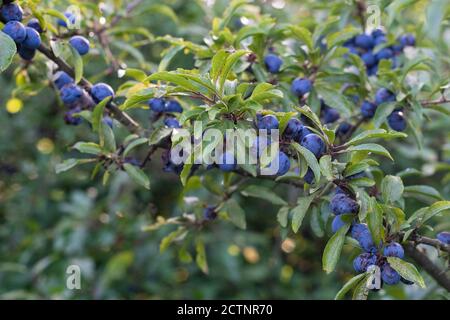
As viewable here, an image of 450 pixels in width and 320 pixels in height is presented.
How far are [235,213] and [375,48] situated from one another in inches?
27.8

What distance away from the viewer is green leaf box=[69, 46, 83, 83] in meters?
1.69

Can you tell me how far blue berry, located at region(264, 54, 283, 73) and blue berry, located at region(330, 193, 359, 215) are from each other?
487mm

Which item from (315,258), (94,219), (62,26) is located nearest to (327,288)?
(315,258)

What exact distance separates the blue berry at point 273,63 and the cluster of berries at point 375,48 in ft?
1.30

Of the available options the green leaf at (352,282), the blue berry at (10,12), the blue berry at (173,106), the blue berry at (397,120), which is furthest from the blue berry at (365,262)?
the blue berry at (10,12)

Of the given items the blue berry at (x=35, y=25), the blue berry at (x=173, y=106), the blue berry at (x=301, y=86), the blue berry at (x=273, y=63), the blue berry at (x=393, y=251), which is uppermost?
the blue berry at (x=35, y=25)

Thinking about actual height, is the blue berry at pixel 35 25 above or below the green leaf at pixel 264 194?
above

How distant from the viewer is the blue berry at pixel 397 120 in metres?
1.85

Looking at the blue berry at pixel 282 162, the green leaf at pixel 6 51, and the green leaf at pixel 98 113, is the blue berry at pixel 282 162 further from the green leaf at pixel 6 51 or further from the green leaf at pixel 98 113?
the green leaf at pixel 6 51

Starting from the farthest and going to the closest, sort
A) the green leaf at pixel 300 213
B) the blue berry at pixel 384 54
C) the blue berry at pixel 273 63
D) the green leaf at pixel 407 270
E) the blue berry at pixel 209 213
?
1. the blue berry at pixel 384 54
2. the blue berry at pixel 209 213
3. the blue berry at pixel 273 63
4. the green leaf at pixel 300 213
5. the green leaf at pixel 407 270

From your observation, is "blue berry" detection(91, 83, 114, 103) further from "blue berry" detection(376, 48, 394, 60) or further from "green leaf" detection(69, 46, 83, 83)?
"blue berry" detection(376, 48, 394, 60)

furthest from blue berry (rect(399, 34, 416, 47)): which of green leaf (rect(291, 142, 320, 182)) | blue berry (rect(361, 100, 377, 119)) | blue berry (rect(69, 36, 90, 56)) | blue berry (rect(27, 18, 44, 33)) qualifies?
blue berry (rect(27, 18, 44, 33))

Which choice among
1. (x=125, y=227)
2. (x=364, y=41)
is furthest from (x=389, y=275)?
(x=125, y=227)
